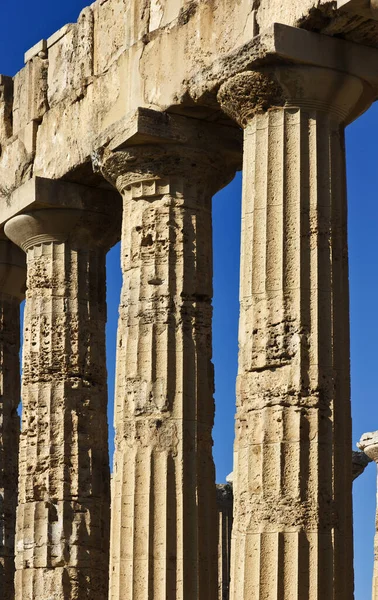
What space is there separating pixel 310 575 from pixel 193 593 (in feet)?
11.5

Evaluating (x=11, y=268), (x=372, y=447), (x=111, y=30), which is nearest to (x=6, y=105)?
(x=11, y=268)

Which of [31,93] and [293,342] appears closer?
[293,342]

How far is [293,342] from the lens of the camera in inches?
884

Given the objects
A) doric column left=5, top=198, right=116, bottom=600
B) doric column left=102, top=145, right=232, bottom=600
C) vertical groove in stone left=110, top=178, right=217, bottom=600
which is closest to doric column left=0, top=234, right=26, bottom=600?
doric column left=5, top=198, right=116, bottom=600

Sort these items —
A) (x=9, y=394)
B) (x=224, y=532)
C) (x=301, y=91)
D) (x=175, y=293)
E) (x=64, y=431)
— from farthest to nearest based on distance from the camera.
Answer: (x=224, y=532) → (x=9, y=394) → (x=64, y=431) → (x=175, y=293) → (x=301, y=91)

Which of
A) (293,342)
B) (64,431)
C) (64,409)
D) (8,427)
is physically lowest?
(64,431)

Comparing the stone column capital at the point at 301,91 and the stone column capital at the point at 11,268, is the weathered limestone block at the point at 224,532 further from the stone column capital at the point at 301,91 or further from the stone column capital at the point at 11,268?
the stone column capital at the point at 301,91

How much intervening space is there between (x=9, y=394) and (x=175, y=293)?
27.4 ft

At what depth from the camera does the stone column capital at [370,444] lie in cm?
4066

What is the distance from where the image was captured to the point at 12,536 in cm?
3331

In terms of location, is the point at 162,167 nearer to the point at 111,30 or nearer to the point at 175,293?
the point at 175,293

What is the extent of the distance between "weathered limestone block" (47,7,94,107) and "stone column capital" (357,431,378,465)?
1428 cm

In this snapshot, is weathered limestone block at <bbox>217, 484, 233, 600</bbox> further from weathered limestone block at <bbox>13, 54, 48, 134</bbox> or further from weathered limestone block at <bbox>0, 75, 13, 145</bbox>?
weathered limestone block at <bbox>13, 54, 48, 134</bbox>

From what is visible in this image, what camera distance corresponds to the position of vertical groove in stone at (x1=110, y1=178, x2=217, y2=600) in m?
24.9
